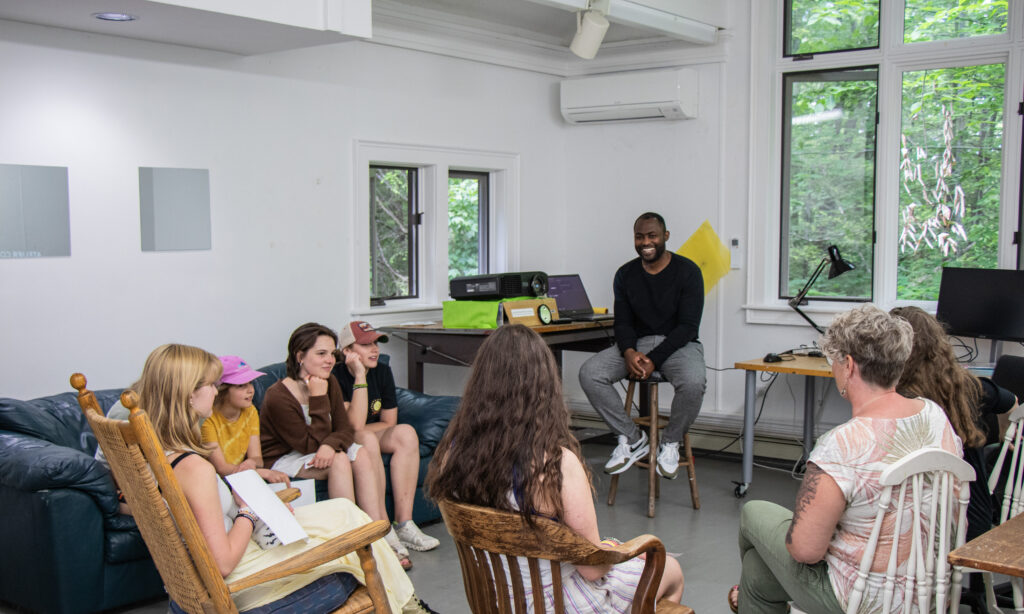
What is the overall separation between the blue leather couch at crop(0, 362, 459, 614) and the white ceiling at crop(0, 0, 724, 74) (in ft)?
5.26

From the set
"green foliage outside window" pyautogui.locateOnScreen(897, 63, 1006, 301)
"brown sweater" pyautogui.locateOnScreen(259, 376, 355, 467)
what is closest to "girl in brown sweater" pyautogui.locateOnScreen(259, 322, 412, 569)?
"brown sweater" pyautogui.locateOnScreen(259, 376, 355, 467)

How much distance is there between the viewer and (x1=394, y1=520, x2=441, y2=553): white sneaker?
4.25 meters

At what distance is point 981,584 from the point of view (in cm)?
336

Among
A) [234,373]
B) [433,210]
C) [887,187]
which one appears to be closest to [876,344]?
[234,373]

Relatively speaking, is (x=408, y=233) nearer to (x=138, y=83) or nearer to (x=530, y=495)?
(x=138, y=83)

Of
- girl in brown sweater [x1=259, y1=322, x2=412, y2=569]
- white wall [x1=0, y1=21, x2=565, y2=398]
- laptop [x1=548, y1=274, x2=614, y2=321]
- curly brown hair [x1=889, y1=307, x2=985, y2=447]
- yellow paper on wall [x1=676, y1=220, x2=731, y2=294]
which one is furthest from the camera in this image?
yellow paper on wall [x1=676, y1=220, x2=731, y2=294]

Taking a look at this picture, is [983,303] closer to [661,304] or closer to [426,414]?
[661,304]

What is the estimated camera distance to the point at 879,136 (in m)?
5.62

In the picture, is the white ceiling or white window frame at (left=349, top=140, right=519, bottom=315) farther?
white window frame at (left=349, top=140, right=519, bottom=315)

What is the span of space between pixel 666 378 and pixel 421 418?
1346 millimetres

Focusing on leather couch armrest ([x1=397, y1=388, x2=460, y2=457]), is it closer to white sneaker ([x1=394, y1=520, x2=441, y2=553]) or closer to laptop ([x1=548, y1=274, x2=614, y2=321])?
white sneaker ([x1=394, y1=520, x2=441, y2=553])

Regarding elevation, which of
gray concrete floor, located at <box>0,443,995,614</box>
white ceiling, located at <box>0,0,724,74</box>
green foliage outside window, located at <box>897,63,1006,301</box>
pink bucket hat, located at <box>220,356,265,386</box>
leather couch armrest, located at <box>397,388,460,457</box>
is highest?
white ceiling, located at <box>0,0,724,74</box>

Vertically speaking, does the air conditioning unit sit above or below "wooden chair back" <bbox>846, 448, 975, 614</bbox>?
above

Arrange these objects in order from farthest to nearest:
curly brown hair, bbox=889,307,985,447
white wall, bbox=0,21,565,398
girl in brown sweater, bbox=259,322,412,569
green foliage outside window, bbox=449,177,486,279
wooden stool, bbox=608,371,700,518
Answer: green foliage outside window, bbox=449,177,486,279 < wooden stool, bbox=608,371,700,518 < white wall, bbox=0,21,565,398 < girl in brown sweater, bbox=259,322,412,569 < curly brown hair, bbox=889,307,985,447
